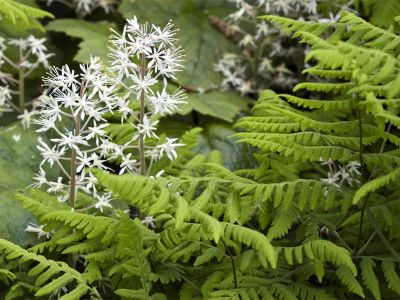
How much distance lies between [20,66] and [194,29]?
0.89 m

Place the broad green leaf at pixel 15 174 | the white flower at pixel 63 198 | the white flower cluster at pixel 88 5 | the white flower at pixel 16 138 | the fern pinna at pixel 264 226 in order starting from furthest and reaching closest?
the white flower cluster at pixel 88 5 → the white flower at pixel 16 138 → the broad green leaf at pixel 15 174 → the white flower at pixel 63 198 → the fern pinna at pixel 264 226

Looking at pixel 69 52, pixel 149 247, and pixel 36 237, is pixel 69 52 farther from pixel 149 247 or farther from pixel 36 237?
pixel 149 247

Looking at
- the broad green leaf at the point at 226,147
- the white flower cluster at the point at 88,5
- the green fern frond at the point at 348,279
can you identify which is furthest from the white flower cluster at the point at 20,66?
the green fern frond at the point at 348,279

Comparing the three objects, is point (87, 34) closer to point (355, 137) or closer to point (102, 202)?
point (102, 202)

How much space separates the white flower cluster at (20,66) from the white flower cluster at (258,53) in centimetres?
81

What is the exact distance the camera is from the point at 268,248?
1.48m

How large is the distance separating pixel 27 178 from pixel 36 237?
11.7 inches

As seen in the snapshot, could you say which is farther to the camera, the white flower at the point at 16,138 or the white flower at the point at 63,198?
the white flower at the point at 16,138

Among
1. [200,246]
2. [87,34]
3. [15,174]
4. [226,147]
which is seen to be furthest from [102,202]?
[87,34]

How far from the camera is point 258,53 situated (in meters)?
2.93

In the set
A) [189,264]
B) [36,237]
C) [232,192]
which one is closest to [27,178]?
[36,237]

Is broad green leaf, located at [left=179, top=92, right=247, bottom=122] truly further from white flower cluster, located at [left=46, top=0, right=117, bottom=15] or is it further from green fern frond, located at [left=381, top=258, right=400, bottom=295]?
green fern frond, located at [left=381, top=258, right=400, bottom=295]

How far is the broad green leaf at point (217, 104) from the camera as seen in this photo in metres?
2.59

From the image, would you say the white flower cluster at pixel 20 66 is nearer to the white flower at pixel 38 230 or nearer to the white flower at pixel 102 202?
the white flower at pixel 38 230
